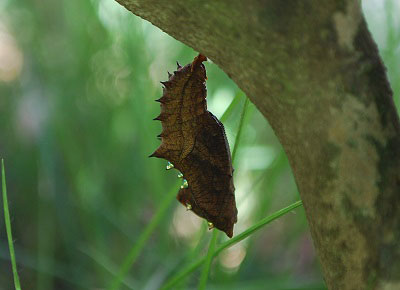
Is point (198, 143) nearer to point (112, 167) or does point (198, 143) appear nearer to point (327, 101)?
point (327, 101)

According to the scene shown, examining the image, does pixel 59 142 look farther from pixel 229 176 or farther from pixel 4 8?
pixel 229 176

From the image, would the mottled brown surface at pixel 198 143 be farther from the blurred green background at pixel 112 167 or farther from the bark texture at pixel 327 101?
the blurred green background at pixel 112 167

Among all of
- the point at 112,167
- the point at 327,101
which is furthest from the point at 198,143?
the point at 112,167

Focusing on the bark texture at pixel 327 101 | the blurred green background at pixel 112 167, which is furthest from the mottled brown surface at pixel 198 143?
the blurred green background at pixel 112 167

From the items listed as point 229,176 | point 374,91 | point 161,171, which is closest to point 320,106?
point 374,91

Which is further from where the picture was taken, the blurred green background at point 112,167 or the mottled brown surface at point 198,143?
the blurred green background at point 112,167

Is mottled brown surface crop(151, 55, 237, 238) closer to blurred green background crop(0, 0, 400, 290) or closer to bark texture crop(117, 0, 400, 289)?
bark texture crop(117, 0, 400, 289)
